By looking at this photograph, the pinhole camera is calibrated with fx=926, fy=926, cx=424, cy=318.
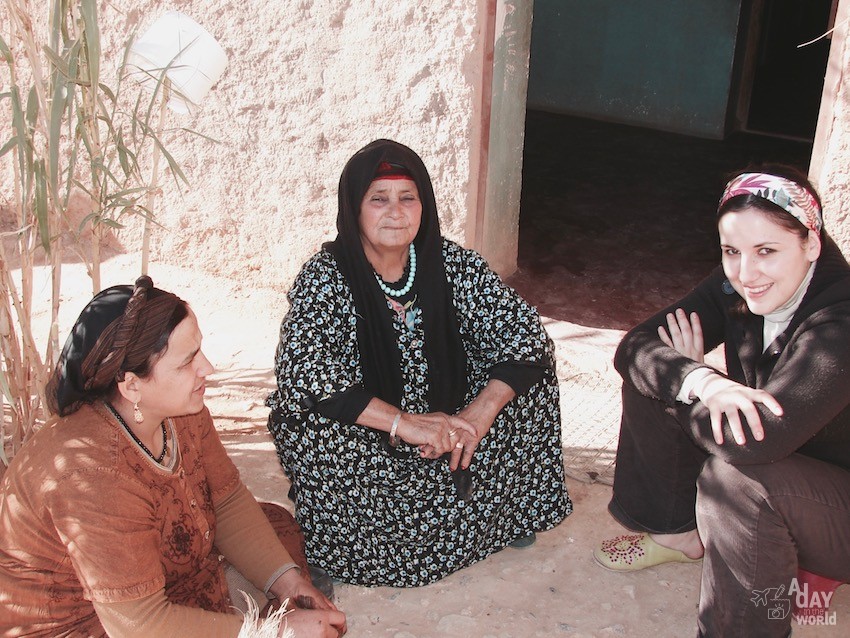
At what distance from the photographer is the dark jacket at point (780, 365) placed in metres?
2.05

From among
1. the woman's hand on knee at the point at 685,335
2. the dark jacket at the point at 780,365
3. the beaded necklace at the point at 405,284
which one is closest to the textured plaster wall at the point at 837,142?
the dark jacket at the point at 780,365

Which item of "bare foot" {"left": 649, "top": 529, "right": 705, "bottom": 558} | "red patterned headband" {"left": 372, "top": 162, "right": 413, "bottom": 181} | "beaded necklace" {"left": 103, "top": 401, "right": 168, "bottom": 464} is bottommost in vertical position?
"bare foot" {"left": 649, "top": 529, "right": 705, "bottom": 558}

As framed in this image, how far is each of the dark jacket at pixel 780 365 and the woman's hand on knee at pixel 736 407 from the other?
1cm

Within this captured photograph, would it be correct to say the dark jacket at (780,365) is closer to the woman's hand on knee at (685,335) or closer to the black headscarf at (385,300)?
the woman's hand on knee at (685,335)

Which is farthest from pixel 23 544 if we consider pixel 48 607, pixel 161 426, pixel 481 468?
pixel 481 468

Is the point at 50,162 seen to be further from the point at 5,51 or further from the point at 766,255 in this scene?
the point at 766,255

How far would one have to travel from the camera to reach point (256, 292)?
4.53 meters

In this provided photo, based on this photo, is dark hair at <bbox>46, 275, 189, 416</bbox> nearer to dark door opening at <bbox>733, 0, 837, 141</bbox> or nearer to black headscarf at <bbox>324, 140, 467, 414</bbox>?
black headscarf at <bbox>324, 140, 467, 414</bbox>

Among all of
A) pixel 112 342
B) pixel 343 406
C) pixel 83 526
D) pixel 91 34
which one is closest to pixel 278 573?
pixel 343 406

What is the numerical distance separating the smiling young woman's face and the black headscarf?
0.84 meters

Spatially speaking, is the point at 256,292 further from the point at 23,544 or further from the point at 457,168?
the point at 23,544

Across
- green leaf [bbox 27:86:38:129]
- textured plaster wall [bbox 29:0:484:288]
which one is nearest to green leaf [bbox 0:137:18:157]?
green leaf [bbox 27:86:38:129]

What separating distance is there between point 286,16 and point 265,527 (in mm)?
2487

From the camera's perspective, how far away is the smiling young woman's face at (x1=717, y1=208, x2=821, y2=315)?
2180mm
